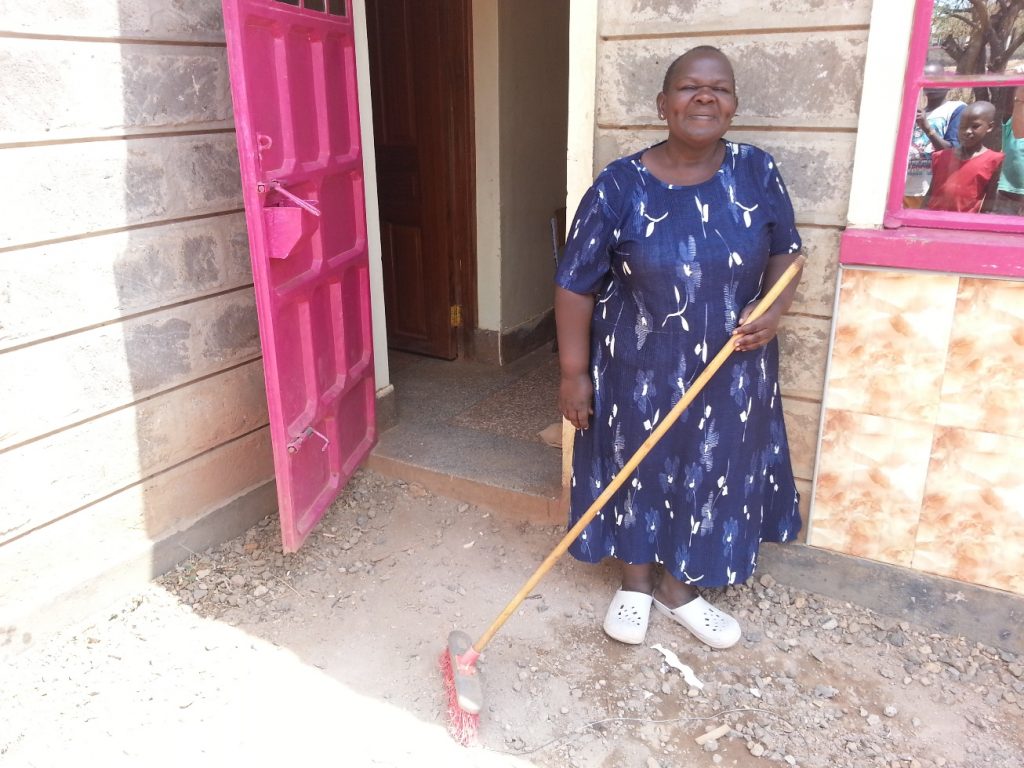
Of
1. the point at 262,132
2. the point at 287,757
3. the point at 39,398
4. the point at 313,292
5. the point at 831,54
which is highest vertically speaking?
the point at 831,54

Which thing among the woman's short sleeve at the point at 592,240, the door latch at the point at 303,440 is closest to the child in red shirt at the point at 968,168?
the woman's short sleeve at the point at 592,240

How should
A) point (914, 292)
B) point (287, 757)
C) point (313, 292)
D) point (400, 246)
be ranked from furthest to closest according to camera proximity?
1. point (400, 246)
2. point (313, 292)
3. point (914, 292)
4. point (287, 757)

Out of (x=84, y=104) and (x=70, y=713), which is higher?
(x=84, y=104)

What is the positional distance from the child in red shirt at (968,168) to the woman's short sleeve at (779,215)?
1.37 feet

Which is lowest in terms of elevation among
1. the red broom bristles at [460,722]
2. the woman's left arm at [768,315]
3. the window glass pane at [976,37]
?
the red broom bristles at [460,722]

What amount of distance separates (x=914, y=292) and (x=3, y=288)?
2527 millimetres

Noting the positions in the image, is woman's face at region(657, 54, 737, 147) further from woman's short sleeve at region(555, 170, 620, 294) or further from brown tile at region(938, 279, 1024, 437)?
brown tile at region(938, 279, 1024, 437)

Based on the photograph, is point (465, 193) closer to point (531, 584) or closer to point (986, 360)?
point (531, 584)

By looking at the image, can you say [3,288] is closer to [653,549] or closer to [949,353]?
[653,549]

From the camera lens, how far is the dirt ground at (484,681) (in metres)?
2.18

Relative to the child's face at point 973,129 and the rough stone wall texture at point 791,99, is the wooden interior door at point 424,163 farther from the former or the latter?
the child's face at point 973,129

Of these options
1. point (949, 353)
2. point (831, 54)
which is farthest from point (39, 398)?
point (949, 353)

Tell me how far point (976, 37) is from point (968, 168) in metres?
0.34

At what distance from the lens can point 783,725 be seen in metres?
2.25
